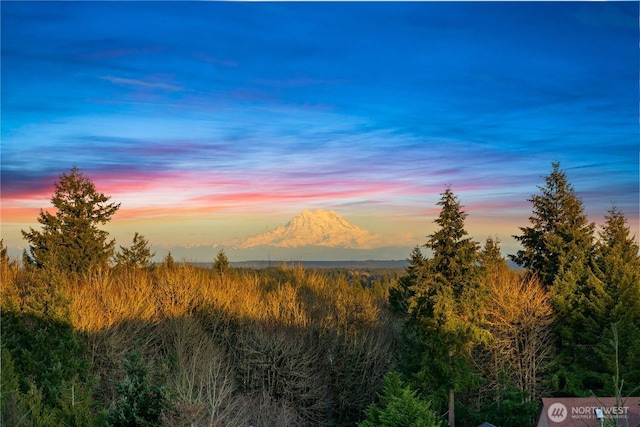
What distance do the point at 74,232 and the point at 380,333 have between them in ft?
86.9

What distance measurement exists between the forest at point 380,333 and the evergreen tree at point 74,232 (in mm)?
2840

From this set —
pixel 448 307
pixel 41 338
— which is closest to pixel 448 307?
pixel 448 307

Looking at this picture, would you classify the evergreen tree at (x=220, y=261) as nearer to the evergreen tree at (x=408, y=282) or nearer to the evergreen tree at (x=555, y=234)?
the evergreen tree at (x=408, y=282)

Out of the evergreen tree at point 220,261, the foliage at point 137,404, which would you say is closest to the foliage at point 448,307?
the foliage at point 137,404

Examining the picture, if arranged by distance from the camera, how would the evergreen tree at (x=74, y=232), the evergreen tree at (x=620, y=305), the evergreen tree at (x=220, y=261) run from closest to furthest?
1. the evergreen tree at (x=620, y=305)
2. the evergreen tree at (x=74, y=232)
3. the evergreen tree at (x=220, y=261)

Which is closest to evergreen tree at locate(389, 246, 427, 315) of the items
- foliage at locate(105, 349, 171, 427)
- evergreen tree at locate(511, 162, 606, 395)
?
evergreen tree at locate(511, 162, 606, 395)

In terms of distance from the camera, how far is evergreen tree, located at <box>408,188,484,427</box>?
28.4 metres

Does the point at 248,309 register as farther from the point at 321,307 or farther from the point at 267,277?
the point at 267,277

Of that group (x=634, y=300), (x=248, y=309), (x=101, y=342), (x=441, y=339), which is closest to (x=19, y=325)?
(x=101, y=342)

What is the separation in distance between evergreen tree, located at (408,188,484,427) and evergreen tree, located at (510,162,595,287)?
703cm

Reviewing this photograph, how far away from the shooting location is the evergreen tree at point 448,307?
2836 centimetres

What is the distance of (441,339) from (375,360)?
26.5ft

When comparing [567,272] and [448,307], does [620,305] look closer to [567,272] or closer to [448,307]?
[567,272]

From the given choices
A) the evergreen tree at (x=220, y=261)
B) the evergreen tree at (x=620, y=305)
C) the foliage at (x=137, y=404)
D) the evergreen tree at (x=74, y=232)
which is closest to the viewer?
the foliage at (x=137, y=404)
